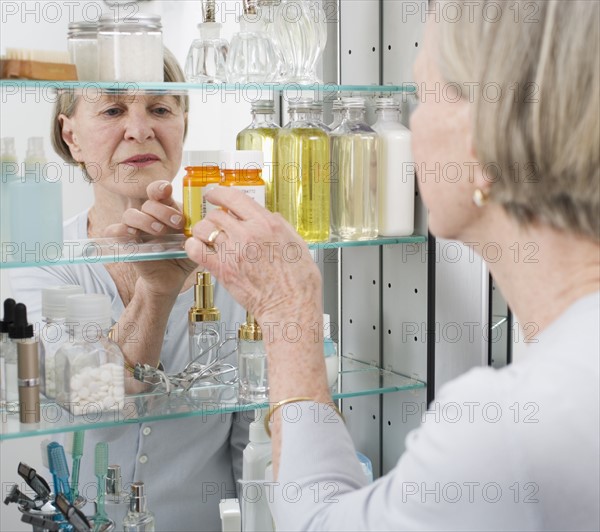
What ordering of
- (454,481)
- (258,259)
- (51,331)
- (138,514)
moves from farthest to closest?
1. (138,514)
2. (51,331)
3. (258,259)
4. (454,481)

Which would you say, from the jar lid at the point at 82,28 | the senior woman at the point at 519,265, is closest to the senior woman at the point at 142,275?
the jar lid at the point at 82,28

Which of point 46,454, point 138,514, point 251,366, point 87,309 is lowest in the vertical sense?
point 138,514

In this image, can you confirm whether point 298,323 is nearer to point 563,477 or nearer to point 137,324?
point 137,324

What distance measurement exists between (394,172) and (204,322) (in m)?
0.39

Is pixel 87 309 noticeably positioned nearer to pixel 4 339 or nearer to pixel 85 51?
pixel 4 339

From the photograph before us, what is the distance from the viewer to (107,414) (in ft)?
4.32

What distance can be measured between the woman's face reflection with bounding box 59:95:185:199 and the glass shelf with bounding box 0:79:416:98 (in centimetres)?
3

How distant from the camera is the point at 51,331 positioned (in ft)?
4.32

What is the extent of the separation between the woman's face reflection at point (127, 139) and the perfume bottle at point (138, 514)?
46 cm

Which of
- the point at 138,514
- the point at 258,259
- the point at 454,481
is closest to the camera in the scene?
the point at 454,481

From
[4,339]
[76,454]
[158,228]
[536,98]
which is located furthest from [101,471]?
[536,98]

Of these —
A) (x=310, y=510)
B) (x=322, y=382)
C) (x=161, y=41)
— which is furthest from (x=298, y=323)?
(x=161, y=41)

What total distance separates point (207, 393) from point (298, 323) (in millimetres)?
333

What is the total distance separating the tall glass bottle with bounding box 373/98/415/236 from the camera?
1.44m
